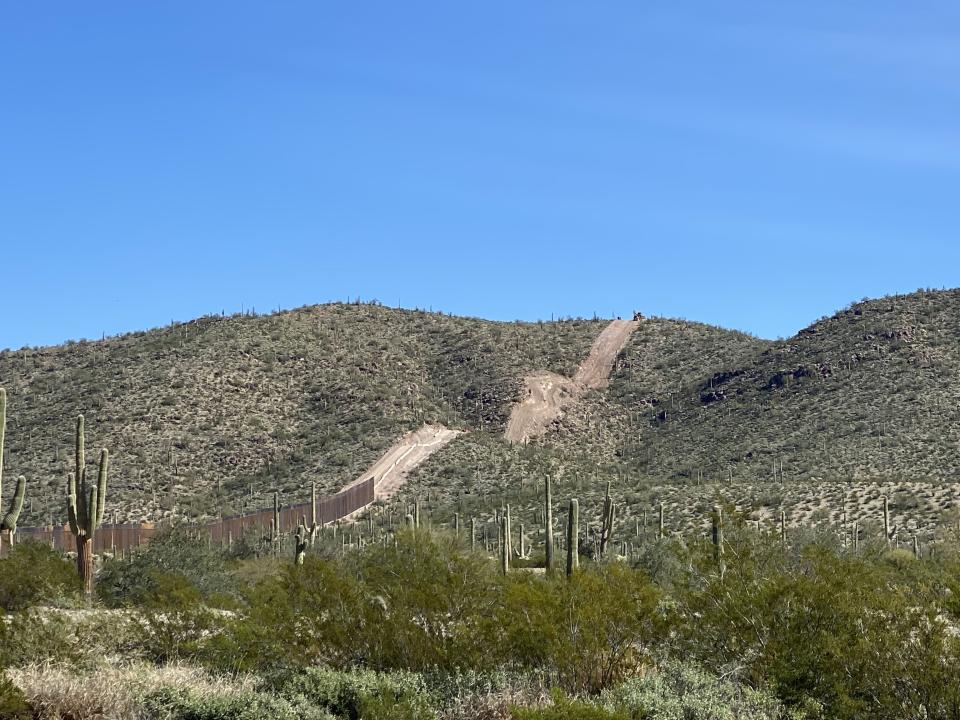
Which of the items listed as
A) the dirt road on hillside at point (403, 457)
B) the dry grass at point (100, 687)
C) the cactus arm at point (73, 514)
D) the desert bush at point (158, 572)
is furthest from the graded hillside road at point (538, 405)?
the dry grass at point (100, 687)

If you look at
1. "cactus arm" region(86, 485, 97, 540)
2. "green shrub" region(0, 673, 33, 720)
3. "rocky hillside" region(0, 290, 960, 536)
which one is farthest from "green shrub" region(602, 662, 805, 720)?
"rocky hillside" region(0, 290, 960, 536)

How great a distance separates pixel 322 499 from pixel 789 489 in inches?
965

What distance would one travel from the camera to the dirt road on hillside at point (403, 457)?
70750 millimetres

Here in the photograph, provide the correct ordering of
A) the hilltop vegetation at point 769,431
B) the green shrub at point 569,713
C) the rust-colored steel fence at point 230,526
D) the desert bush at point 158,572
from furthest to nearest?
1. the hilltop vegetation at point 769,431
2. the rust-colored steel fence at point 230,526
3. the desert bush at point 158,572
4. the green shrub at point 569,713

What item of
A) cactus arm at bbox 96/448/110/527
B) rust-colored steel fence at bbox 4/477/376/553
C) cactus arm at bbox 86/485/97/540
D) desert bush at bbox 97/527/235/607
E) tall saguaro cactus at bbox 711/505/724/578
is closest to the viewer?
tall saguaro cactus at bbox 711/505/724/578

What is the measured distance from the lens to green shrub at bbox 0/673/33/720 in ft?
38.6

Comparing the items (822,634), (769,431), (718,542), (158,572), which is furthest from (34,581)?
(769,431)

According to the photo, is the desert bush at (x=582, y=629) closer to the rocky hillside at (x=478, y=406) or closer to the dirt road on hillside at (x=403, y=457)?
the rocky hillside at (x=478, y=406)

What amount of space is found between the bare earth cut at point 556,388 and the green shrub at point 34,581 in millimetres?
63738

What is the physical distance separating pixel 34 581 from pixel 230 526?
30.8 metres

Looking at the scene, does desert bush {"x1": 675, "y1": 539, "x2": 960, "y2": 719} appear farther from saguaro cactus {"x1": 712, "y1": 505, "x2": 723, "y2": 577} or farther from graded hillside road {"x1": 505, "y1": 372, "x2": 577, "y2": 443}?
graded hillside road {"x1": 505, "y1": 372, "x2": 577, "y2": 443}

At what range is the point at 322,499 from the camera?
211 ft

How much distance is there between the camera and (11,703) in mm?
11836

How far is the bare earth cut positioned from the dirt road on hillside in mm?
7669
